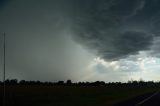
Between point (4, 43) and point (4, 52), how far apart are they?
2.33 ft

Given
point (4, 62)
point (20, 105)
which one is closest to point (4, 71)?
point (4, 62)

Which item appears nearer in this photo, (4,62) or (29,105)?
(4,62)

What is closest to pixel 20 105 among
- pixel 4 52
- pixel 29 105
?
pixel 29 105

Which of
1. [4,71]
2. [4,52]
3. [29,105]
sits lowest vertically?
[29,105]

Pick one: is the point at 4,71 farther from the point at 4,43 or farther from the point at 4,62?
the point at 4,43

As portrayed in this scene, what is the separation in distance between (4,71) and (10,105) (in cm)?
923

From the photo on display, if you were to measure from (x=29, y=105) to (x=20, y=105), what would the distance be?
36.3 inches

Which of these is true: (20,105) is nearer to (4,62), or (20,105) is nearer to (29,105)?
(29,105)

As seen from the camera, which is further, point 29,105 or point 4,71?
point 29,105

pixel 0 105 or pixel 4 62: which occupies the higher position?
pixel 4 62

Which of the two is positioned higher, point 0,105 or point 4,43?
point 4,43

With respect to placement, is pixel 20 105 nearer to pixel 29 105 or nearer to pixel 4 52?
pixel 29 105

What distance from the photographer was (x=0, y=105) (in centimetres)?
2988

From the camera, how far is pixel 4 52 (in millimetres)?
22641
